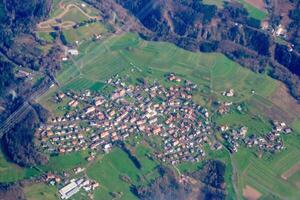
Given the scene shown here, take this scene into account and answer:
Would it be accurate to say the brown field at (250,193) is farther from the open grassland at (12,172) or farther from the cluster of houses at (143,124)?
the open grassland at (12,172)

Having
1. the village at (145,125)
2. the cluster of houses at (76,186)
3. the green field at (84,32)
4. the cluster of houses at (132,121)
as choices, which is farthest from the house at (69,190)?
the green field at (84,32)

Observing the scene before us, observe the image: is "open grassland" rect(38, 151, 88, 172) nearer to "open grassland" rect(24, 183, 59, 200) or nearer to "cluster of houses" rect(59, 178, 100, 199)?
"cluster of houses" rect(59, 178, 100, 199)

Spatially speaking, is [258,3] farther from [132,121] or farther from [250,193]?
[250,193]

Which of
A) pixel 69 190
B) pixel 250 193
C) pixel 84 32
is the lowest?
pixel 250 193

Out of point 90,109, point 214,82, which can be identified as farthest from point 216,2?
point 90,109

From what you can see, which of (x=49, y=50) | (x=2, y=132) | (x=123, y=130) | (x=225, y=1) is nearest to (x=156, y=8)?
(x=225, y=1)

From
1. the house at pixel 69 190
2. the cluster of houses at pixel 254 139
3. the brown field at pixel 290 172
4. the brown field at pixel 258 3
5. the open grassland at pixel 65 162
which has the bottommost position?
the brown field at pixel 290 172

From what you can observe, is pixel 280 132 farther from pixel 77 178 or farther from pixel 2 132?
pixel 2 132

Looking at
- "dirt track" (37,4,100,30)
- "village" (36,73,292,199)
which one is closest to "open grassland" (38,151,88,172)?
"village" (36,73,292,199)
